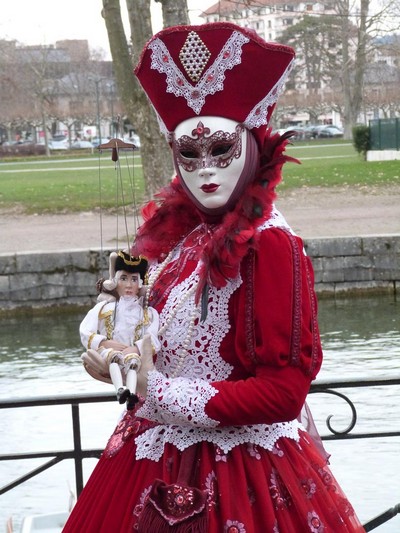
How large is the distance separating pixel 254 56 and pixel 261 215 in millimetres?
349

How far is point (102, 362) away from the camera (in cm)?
255

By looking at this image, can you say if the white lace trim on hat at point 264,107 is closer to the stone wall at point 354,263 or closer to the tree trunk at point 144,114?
the tree trunk at point 144,114

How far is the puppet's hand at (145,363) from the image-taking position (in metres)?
2.56

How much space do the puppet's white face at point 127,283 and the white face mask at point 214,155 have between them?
235 millimetres

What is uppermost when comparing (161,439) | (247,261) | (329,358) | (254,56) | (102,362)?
(254,56)

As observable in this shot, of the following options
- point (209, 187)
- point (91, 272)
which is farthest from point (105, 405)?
point (209, 187)

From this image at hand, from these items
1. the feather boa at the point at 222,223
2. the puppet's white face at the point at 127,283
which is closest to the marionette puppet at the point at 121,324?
the puppet's white face at the point at 127,283

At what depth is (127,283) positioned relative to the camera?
2.68m

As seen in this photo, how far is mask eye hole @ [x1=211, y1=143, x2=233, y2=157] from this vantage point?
2615mm

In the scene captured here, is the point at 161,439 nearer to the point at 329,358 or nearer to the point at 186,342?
the point at 186,342

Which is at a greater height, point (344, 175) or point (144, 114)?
point (144, 114)

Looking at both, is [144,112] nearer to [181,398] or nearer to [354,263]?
[354,263]

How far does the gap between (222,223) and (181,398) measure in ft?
1.34

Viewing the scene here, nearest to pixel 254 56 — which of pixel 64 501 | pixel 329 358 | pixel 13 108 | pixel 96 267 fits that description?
pixel 64 501
